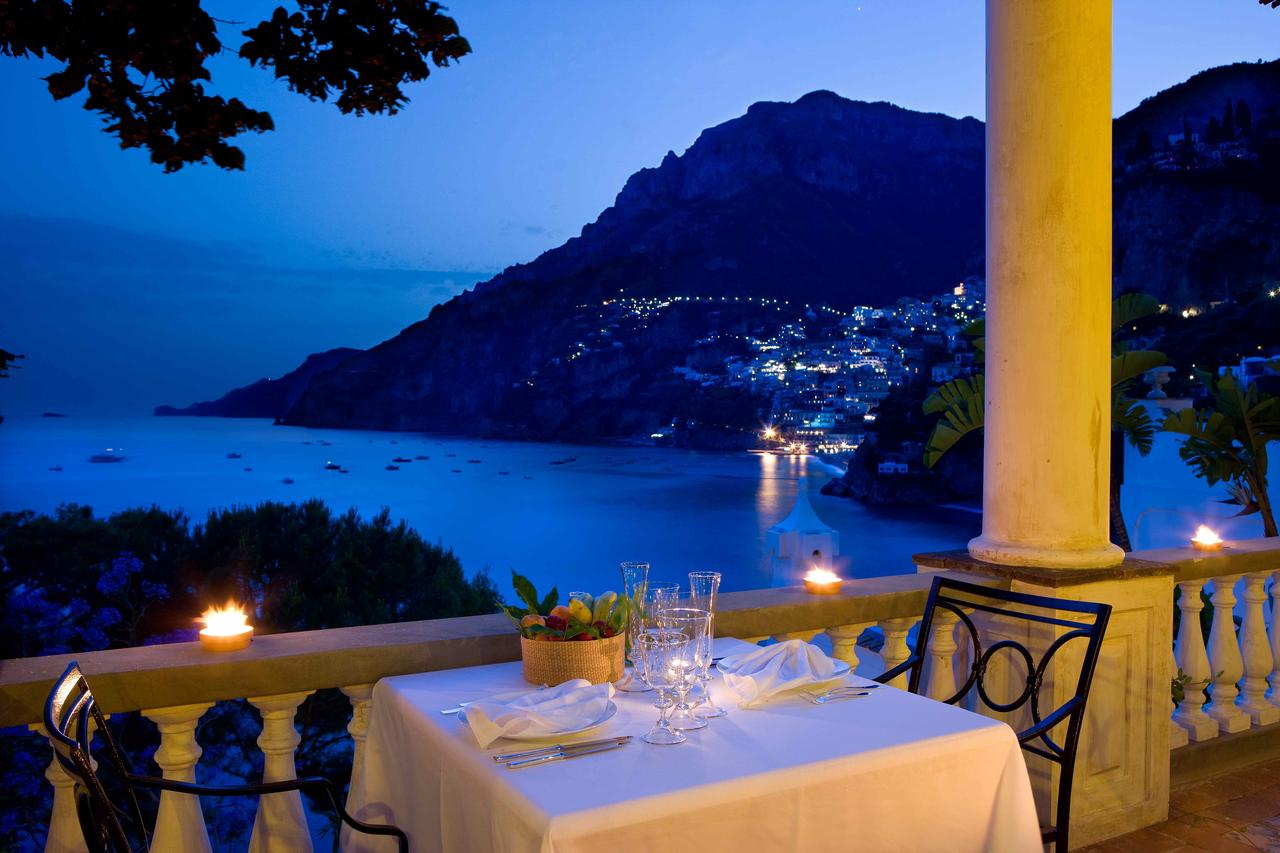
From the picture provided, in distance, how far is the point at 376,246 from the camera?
94750 millimetres

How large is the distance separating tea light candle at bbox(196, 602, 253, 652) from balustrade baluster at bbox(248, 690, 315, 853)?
0.13 m

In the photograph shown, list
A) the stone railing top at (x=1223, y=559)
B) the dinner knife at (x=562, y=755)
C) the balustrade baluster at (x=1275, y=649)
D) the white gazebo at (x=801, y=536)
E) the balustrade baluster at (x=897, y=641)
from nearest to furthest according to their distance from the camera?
1. the dinner knife at (x=562, y=755)
2. the balustrade baluster at (x=897, y=641)
3. the stone railing top at (x=1223, y=559)
4. the balustrade baluster at (x=1275, y=649)
5. the white gazebo at (x=801, y=536)

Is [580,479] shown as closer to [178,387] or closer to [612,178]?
[178,387]

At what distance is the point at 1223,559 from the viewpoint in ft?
11.1

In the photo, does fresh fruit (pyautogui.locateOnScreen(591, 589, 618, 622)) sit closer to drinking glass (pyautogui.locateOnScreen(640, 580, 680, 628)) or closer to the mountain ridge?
drinking glass (pyautogui.locateOnScreen(640, 580, 680, 628))

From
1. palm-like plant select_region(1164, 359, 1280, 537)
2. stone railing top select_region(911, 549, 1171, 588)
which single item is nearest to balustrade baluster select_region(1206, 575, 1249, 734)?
stone railing top select_region(911, 549, 1171, 588)

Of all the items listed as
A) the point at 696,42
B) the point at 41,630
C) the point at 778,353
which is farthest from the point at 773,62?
the point at 41,630

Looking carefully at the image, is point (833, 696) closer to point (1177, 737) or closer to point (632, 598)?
point (632, 598)

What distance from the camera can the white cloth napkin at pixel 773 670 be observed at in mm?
1827

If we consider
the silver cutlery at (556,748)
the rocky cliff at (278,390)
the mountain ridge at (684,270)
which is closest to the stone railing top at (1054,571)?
the silver cutlery at (556,748)

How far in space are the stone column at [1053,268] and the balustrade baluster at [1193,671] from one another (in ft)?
2.26

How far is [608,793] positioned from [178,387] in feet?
224

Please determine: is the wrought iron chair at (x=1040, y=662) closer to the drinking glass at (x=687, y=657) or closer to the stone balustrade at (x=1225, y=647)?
the drinking glass at (x=687, y=657)

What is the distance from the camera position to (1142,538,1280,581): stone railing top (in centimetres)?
331
